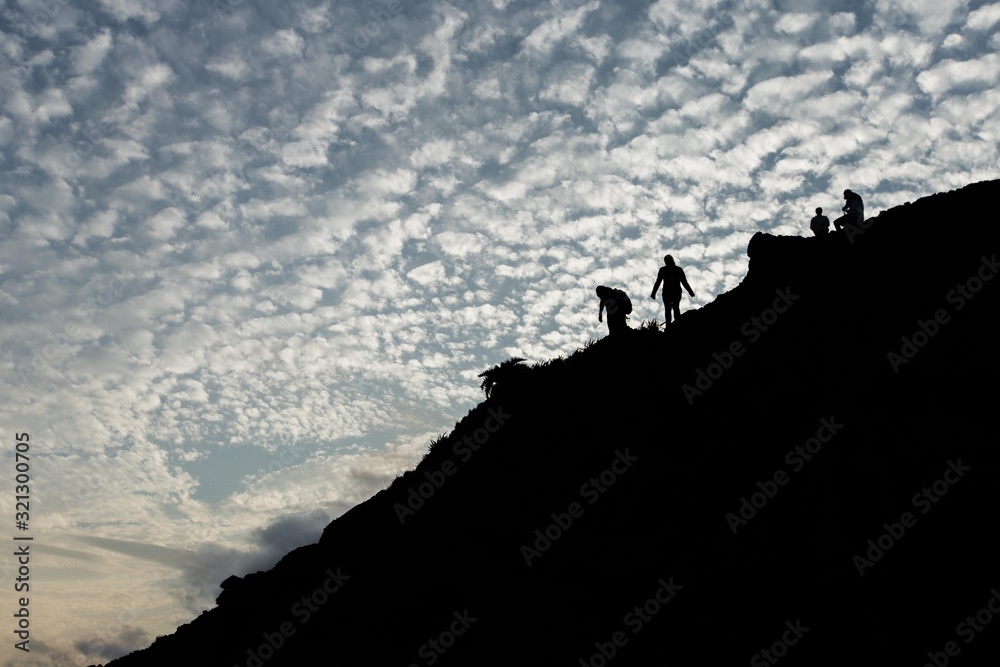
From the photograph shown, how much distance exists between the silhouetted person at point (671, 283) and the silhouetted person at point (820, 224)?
4.43m

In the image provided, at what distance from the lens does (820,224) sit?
23.0 m

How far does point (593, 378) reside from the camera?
75.7ft

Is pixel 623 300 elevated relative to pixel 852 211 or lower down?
elevated

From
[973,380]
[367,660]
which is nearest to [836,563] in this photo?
[973,380]

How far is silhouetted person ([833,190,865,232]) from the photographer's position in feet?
71.8

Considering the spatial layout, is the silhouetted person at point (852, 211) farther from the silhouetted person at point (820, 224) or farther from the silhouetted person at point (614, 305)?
the silhouetted person at point (614, 305)

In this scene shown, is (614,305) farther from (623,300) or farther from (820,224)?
(820,224)

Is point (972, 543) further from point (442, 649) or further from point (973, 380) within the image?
point (442, 649)

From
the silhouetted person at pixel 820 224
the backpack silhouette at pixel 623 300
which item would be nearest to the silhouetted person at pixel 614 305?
the backpack silhouette at pixel 623 300

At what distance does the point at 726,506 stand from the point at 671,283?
26.9 ft

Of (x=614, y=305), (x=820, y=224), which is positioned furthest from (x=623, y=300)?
(x=820, y=224)

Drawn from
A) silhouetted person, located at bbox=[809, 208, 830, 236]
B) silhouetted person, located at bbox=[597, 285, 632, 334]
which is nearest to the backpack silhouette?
silhouetted person, located at bbox=[597, 285, 632, 334]

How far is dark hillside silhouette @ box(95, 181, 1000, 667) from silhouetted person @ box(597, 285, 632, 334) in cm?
71

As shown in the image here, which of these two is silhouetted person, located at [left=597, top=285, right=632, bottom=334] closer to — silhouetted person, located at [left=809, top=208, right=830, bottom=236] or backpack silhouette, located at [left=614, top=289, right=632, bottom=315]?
backpack silhouette, located at [left=614, top=289, right=632, bottom=315]
